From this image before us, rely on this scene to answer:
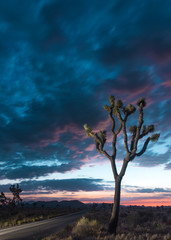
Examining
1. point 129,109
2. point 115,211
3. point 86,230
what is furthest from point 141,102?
point 86,230

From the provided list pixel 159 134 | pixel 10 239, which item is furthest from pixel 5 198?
pixel 159 134

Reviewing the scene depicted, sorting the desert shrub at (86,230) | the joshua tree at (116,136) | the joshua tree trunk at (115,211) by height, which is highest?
the joshua tree at (116,136)

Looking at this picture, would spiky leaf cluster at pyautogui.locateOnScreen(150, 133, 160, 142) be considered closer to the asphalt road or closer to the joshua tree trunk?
the joshua tree trunk

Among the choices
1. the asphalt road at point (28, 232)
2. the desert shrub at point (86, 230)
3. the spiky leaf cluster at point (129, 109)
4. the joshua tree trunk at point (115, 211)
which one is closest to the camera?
the desert shrub at point (86, 230)

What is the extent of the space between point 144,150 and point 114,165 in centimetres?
234

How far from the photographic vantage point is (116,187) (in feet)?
50.1

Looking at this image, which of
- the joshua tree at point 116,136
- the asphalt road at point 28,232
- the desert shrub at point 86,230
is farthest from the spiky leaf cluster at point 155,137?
the asphalt road at point 28,232

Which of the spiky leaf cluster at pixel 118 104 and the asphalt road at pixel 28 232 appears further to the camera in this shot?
the spiky leaf cluster at pixel 118 104

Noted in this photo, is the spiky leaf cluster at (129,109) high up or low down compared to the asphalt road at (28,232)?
up

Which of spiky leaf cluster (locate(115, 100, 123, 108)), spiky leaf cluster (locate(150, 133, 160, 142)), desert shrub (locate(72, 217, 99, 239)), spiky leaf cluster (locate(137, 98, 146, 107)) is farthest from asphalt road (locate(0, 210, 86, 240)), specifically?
spiky leaf cluster (locate(137, 98, 146, 107))

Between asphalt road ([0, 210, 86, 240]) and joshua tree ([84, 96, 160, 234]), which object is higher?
joshua tree ([84, 96, 160, 234])

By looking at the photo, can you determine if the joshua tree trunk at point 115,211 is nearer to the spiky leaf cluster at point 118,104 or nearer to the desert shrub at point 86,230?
the desert shrub at point 86,230

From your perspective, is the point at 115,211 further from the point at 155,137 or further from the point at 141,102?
the point at 141,102

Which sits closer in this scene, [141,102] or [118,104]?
[118,104]
